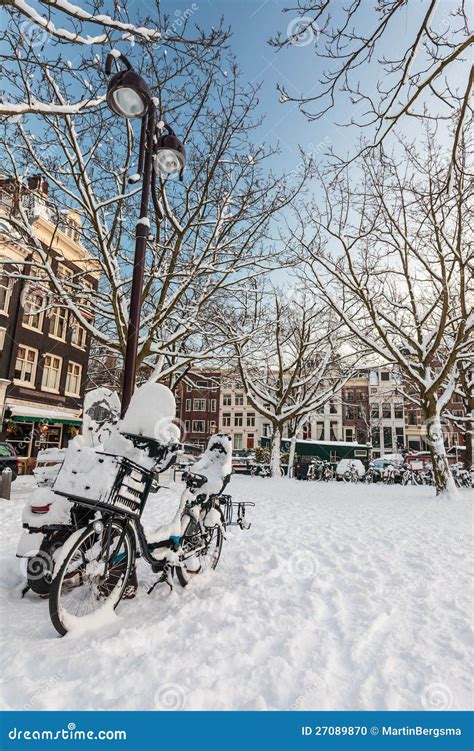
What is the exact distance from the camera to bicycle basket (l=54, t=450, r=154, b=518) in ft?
9.77

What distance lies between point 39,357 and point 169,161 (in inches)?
829

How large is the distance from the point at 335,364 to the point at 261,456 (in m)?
7.65

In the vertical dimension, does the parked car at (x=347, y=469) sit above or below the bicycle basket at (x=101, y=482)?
below

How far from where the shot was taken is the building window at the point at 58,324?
2527 centimetres

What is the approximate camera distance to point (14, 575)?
393 cm

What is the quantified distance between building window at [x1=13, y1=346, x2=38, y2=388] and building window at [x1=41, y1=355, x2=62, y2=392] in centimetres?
78

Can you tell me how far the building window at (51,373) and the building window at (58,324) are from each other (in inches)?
54.6

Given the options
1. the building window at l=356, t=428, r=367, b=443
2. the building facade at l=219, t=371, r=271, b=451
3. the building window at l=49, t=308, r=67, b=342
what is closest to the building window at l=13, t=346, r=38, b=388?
the building window at l=49, t=308, r=67, b=342

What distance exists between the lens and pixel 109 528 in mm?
3049

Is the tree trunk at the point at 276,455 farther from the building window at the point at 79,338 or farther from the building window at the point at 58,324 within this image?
the building window at the point at 79,338

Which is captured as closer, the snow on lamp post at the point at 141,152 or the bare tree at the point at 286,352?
the snow on lamp post at the point at 141,152

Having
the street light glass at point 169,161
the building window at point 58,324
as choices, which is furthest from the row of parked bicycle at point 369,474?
the street light glass at point 169,161

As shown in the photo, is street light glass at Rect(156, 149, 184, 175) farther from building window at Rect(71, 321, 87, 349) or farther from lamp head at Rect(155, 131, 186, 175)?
building window at Rect(71, 321, 87, 349)

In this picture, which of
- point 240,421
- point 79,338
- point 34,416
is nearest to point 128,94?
point 34,416
